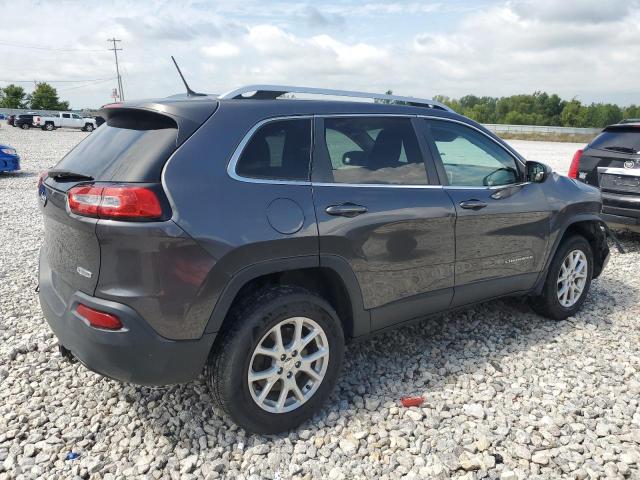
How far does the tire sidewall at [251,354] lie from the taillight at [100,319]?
1.81ft

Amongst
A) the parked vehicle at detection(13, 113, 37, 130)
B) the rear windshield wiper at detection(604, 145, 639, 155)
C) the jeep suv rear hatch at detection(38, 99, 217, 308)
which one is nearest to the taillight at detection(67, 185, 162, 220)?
the jeep suv rear hatch at detection(38, 99, 217, 308)

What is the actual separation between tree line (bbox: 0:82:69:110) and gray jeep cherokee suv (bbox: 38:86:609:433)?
86.6 metres

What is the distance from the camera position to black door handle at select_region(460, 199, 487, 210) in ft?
11.8

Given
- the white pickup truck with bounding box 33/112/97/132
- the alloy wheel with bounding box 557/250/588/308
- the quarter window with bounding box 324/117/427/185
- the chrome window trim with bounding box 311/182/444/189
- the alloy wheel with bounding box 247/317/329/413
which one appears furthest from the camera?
the white pickup truck with bounding box 33/112/97/132

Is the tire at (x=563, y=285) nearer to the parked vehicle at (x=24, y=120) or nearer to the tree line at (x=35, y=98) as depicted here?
the parked vehicle at (x=24, y=120)

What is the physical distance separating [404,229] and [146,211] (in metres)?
1.54

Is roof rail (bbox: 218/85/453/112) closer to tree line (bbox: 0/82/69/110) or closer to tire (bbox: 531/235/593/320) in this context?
tire (bbox: 531/235/593/320)

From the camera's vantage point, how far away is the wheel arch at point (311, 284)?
2.61m

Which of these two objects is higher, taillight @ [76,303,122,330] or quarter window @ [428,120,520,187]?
quarter window @ [428,120,520,187]

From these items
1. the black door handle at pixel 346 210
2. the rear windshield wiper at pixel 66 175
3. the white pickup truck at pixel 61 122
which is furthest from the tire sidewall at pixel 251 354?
the white pickup truck at pixel 61 122

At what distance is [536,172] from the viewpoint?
414 cm

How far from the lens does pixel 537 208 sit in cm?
416

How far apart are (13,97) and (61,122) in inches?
1846

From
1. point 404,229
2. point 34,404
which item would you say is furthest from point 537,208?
point 34,404
